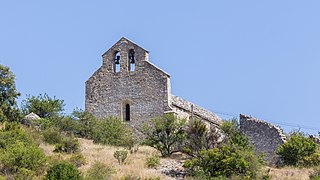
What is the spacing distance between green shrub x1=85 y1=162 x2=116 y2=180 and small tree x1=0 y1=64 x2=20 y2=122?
473 inches

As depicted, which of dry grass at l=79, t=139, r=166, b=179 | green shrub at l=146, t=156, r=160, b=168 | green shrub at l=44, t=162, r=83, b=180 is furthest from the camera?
green shrub at l=146, t=156, r=160, b=168

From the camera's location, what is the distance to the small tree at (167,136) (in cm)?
3047

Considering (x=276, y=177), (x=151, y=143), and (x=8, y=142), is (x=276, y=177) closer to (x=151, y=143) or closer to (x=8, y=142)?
(x=151, y=143)

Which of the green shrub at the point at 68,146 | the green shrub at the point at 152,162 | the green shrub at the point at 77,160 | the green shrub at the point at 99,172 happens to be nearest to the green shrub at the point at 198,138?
the green shrub at the point at 152,162

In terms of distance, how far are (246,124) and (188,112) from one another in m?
5.99

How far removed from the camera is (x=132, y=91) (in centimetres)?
3866

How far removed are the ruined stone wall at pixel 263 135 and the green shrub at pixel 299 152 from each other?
3.92ft

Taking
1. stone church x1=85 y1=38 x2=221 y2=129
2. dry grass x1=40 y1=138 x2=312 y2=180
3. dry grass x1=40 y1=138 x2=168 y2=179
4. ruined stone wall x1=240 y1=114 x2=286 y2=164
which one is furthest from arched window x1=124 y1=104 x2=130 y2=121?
ruined stone wall x1=240 y1=114 x2=286 y2=164

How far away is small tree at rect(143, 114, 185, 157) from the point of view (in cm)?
3047

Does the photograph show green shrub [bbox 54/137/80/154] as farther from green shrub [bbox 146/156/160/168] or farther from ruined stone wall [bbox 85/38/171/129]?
ruined stone wall [bbox 85/38/171/129]

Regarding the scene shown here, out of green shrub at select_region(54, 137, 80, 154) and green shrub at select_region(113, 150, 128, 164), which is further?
green shrub at select_region(54, 137, 80, 154)

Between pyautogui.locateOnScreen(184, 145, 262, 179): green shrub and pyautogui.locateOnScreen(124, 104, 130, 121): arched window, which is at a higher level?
pyautogui.locateOnScreen(124, 104, 130, 121): arched window

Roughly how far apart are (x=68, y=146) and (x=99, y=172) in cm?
589

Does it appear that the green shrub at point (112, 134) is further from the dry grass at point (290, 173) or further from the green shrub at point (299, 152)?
the dry grass at point (290, 173)
